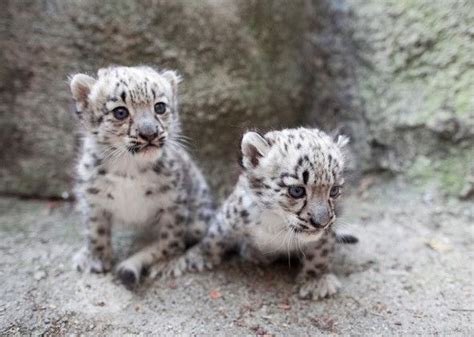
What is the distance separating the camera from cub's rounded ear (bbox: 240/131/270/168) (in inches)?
165

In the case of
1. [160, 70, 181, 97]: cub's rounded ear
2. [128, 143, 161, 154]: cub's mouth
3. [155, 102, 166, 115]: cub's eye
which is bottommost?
[128, 143, 161, 154]: cub's mouth

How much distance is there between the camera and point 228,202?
15.8 ft

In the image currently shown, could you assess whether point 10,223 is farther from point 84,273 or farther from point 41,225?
point 84,273

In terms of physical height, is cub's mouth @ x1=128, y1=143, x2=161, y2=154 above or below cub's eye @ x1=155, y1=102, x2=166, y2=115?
below

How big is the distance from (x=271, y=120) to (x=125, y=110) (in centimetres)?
258

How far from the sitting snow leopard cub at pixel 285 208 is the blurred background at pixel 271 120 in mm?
193

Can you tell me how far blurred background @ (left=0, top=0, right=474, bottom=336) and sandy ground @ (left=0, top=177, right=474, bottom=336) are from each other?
0.06 feet

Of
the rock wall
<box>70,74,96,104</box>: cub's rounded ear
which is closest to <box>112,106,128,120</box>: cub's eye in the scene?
<box>70,74,96,104</box>: cub's rounded ear

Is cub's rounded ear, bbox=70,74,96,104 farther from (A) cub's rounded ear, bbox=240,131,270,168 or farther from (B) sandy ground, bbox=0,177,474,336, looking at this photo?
(B) sandy ground, bbox=0,177,474,336

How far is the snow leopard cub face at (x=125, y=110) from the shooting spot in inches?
166

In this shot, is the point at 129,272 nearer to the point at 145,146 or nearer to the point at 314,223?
the point at 145,146

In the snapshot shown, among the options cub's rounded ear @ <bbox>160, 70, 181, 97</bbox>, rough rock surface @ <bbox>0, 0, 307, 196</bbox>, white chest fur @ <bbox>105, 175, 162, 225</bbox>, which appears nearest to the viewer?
white chest fur @ <bbox>105, 175, 162, 225</bbox>

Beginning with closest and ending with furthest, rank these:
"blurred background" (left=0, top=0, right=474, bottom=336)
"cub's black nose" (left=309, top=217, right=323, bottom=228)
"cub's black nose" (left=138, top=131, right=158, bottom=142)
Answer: "cub's black nose" (left=309, top=217, right=323, bottom=228) → "cub's black nose" (left=138, top=131, right=158, bottom=142) → "blurred background" (left=0, top=0, right=474, bottom=336)

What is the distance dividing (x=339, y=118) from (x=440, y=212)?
1758 mm
